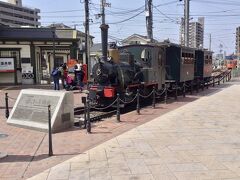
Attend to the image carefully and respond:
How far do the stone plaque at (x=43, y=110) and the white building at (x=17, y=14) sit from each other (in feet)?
314

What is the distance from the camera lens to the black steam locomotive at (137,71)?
14148 millimetres

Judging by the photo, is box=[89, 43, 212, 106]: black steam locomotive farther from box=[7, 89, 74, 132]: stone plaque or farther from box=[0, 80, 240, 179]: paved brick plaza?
box=[7, 89, 74, 132]: stone plaque

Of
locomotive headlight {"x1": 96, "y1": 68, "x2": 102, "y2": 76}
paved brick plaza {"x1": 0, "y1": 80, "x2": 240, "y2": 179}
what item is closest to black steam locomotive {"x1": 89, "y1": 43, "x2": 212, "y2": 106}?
locomotive headlight {"x1": 96, "y1": 68, "x2": 102, "y2": 76}

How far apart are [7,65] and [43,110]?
17592mm

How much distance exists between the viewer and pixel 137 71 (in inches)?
615

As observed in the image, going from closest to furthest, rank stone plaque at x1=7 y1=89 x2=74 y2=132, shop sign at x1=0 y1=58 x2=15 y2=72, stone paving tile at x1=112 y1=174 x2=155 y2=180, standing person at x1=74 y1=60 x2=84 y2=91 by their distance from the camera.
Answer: stone paving tile at x1=112 y1=174 x2=155 y2=180 < stone plaque at x1=7 y1=89 x2=74 y2=132 < standing person at x1=74 y1=60 x2=84 y2=91 < shop sign at x1=0 y1=58 x2=15 y2=72

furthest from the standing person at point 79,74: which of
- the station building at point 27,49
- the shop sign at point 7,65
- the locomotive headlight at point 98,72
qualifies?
the locomotive headlight at point 98,72

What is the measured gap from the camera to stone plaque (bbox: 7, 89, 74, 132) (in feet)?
32.4

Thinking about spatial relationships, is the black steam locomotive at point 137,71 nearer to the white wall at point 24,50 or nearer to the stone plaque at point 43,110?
the stone plaque at point 43,110

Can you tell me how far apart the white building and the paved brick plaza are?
320 feet

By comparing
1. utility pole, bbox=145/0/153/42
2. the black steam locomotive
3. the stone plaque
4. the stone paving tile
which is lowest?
the stone paving tile

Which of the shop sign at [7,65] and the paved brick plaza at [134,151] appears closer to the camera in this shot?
the paved brick plaza at [134,151]

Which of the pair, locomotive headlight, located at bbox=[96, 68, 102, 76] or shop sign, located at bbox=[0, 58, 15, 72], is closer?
locomotive headlight, located at bbox=[96, 68, 102, 76]

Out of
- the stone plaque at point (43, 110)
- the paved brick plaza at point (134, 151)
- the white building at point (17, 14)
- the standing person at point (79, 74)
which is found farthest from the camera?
the white building at point (17, 14)
